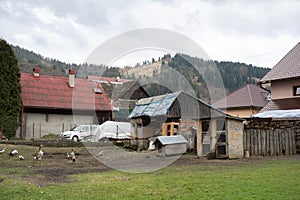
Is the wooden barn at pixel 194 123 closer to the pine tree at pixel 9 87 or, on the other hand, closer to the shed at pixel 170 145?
the shed at pixel 170 145

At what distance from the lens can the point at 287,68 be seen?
91.5ft

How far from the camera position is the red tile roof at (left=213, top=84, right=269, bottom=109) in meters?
43.2

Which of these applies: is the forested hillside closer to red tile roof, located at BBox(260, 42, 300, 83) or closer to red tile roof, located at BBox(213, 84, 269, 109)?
red tile roof, located at BBox(213, 84, 269, 109)

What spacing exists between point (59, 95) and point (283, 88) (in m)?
21.9

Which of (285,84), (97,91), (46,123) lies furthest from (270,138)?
(97,91)

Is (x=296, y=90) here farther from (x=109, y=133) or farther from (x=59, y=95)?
(x=59, y=95)

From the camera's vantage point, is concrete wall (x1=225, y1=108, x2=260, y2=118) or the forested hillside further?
concrete wall (x1=225, y1=108, x2=260, y2=118)

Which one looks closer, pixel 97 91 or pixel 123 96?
pixel 97 91

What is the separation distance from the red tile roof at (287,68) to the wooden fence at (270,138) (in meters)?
7.83

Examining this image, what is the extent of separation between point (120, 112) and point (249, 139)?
21931 millimetres

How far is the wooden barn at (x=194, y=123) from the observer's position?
56.6 feet

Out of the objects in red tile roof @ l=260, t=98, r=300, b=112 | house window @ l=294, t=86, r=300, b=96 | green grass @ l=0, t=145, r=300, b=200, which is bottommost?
green grass @ l=0, t=145, r=300, b=200

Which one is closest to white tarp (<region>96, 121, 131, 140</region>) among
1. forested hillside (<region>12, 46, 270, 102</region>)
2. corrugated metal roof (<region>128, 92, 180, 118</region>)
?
corrugated metal roof (<region>128, 92, 180, 118</region>)

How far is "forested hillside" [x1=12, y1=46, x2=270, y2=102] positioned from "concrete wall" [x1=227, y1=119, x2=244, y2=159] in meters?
8.79
